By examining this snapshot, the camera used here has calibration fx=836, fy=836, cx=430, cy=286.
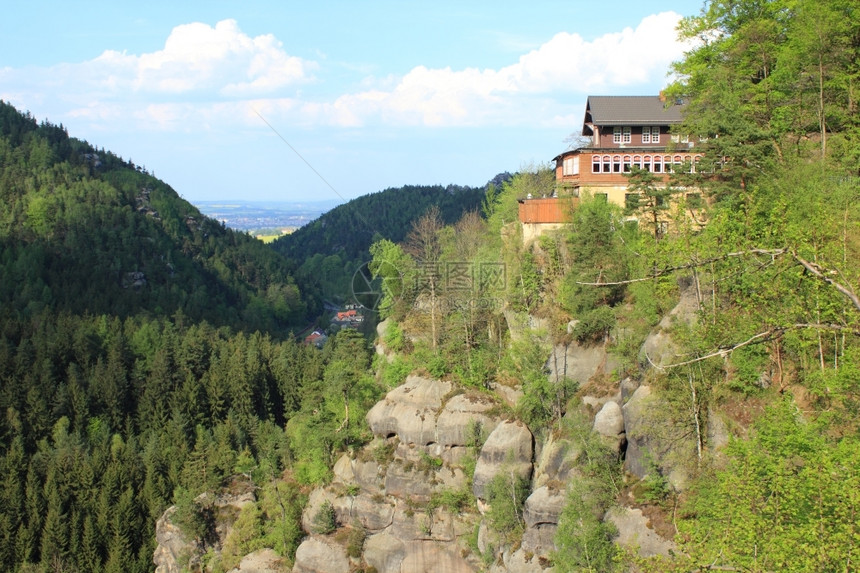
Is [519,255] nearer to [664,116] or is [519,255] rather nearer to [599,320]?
[599,320]

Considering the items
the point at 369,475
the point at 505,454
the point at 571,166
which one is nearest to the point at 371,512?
the point at 369,475

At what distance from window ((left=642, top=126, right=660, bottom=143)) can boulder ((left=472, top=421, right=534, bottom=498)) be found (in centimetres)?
2206

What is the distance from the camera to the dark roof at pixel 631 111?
188 feet

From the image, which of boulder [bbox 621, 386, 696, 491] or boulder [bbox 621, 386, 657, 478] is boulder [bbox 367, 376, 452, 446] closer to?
boulder [bbox 621, 386, 657, 478]

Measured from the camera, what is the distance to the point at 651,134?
190 feet

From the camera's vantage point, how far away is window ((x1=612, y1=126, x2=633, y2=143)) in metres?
57.5

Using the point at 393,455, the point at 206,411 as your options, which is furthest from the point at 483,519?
the point at 206,411

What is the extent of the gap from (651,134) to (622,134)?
2.13m

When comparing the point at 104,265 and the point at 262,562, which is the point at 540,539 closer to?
the point at 262,562

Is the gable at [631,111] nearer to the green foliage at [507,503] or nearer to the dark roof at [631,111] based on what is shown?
the dark roof at [631,111]

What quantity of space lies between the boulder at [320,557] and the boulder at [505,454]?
11.5 m

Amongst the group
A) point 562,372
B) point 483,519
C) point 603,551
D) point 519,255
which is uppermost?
point 519,255

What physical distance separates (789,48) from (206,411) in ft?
260

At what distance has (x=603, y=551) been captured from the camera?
35906mm
